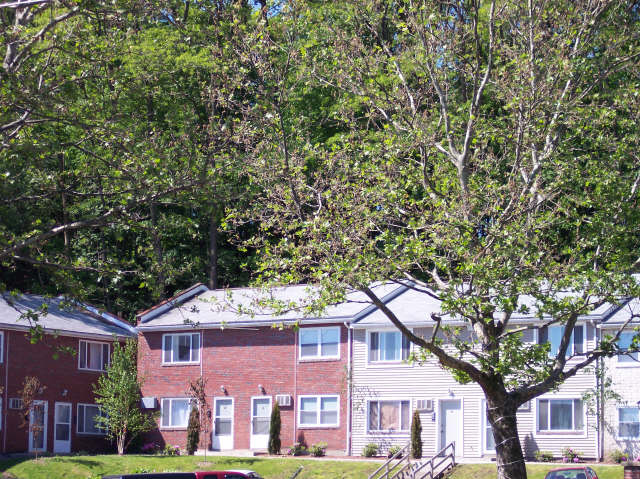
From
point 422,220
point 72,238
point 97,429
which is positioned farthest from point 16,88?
point 72,238

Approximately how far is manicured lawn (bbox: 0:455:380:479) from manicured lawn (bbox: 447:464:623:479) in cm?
318

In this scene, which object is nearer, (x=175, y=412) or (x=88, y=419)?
(x=175, y=412)

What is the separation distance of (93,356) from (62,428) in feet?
12.6

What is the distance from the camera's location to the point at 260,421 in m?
41.1

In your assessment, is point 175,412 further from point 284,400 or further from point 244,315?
point 284,400

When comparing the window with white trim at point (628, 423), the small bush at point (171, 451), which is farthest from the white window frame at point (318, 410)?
the window with white trim at point (628, 423)

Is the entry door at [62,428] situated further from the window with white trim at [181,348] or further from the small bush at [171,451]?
the window with white trim at [181,348]

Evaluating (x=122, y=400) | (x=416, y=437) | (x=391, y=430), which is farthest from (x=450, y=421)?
(x=122, y=400)

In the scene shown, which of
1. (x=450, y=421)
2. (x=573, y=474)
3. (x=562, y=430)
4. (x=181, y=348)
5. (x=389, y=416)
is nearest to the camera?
(x=573, y=474)

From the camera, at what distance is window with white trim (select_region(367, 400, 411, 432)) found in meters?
38.2

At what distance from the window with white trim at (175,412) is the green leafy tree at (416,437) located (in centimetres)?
1132

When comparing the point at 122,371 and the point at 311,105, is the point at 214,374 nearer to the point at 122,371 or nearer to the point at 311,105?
the point at 122,371

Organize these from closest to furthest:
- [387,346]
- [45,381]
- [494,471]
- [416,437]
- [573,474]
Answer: [573,474]
[494,471]
[416,437]
[387,346]
[45,381]

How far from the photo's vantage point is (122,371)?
4144 cm
